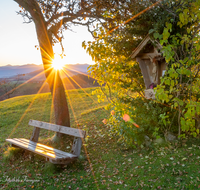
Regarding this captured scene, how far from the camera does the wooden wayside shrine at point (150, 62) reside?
4379 mm

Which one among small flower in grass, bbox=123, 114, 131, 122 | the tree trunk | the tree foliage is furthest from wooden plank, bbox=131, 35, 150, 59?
the tree trunk

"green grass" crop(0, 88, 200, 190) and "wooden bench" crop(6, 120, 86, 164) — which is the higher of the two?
"wooden bench" crop(6, 120, 86, 164)

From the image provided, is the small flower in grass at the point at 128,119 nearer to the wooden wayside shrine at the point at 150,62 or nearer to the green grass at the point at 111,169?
the green grass at the point at 111,169

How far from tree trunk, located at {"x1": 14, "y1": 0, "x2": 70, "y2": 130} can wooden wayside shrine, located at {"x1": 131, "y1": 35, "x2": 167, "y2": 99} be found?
3.28 m

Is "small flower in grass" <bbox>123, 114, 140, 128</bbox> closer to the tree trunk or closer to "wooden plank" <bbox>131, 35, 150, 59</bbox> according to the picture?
"wooden plank" <bbox>131, 35, 150, 59</bbox>

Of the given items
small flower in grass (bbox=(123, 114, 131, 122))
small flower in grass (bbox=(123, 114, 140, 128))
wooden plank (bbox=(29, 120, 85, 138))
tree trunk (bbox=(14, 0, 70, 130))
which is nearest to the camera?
wooden plank (bbox=(29, 120, 85, 138))

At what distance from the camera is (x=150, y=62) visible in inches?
189

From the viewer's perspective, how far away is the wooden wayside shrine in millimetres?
4379

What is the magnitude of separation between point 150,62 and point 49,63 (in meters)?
3.88

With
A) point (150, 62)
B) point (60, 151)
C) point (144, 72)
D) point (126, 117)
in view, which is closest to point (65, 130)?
point (60, 151)

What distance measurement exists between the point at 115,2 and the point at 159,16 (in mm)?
1933

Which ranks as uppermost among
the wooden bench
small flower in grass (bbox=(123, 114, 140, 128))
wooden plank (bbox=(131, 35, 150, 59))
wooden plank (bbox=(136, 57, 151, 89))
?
wooden plank (bbox=(131, 35, 150, 59))

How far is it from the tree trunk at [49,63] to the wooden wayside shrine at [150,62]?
3.28m

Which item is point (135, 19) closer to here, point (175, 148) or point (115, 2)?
point (115, 2)
